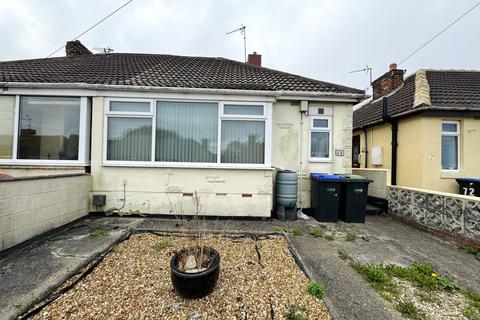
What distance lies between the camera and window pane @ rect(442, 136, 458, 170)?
7148 millimetres

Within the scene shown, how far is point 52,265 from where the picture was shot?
2.99 meters

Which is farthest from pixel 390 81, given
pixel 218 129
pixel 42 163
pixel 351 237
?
pixel 42 163

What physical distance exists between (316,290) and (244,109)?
4486mm

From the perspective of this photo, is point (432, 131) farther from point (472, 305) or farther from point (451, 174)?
point (472, 305)

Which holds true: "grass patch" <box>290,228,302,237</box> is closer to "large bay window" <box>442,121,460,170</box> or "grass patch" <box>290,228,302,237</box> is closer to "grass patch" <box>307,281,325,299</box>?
"grass patch" <box>307,281,325,299</box>

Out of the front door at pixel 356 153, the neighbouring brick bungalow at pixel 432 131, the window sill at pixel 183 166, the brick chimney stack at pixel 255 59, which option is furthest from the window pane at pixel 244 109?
the front door at pixel 356 153

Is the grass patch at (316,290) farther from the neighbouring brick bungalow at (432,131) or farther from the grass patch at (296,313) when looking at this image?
the neighbouring brick bungalow at (432,131)

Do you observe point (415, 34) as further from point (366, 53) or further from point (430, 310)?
point (430, 310)

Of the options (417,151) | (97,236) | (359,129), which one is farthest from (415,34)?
(97,236)

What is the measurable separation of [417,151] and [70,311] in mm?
9659

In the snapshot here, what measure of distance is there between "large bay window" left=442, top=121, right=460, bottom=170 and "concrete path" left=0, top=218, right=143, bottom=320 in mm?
10259

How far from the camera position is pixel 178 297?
2.39 metres

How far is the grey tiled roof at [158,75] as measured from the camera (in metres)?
→ 5.66

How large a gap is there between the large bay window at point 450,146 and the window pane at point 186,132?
26.4 ft
